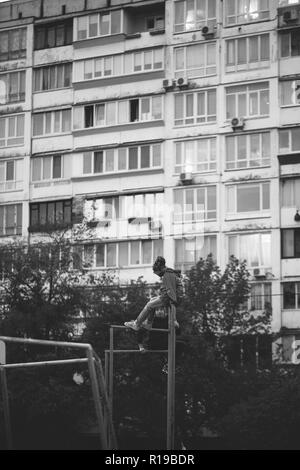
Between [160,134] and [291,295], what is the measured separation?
14908 mm

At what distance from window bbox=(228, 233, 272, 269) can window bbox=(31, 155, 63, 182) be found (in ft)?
47.5

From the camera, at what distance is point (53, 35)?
2936 inches

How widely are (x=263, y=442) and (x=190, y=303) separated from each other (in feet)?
35.3

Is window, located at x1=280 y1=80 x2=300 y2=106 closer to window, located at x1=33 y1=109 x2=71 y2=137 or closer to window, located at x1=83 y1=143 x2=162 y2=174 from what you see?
window, located at x1=83 y1=143 x2=162 y2=174

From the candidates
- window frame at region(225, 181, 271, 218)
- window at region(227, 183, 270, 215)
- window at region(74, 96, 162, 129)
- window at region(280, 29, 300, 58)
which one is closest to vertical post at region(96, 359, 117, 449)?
window frame at region(225, 181, 271, 218)

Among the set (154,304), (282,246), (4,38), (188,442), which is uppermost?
(4,38)

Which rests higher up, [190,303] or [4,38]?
[4,38]

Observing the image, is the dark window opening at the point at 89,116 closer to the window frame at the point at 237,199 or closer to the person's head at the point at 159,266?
the window frame at the point at 237,199

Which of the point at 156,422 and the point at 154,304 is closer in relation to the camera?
the point at 154,304

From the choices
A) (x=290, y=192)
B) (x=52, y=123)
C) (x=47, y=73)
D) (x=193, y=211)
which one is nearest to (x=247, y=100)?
(x=290, y=192)

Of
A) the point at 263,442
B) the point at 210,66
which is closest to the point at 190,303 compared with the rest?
the point at 263,442

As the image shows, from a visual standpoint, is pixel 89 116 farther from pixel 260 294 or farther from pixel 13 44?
pixel 260 294
